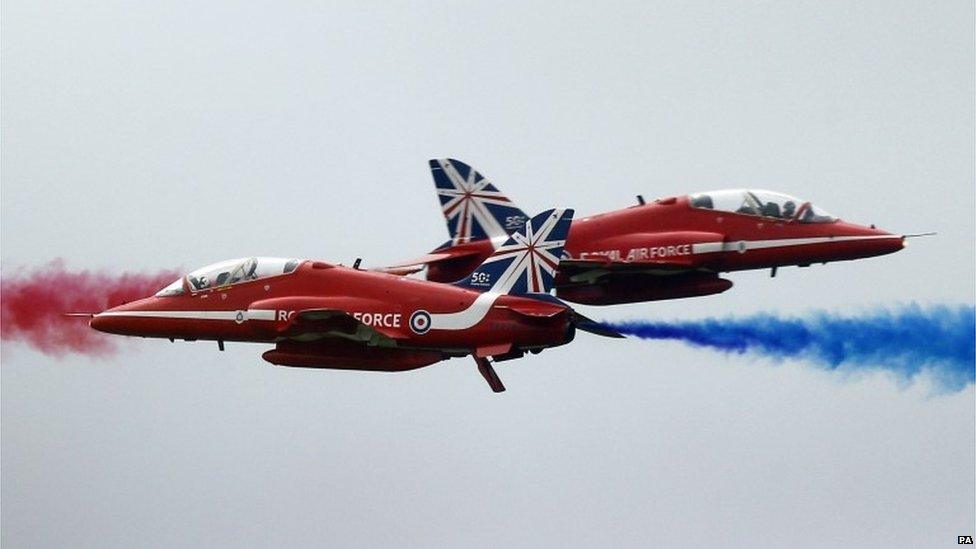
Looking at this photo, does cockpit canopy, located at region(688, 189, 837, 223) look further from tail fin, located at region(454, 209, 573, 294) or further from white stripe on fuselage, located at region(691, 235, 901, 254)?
tail fin, located at region(454, 209, 573, 294)

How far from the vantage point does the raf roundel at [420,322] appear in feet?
195

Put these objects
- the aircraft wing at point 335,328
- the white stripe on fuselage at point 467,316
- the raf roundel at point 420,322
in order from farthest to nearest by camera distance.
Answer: the raf roundel at point 420,322, the aircraft wing at point 335,328, the white stripe on fuselage at point 467,316

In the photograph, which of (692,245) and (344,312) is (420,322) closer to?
(344,312)

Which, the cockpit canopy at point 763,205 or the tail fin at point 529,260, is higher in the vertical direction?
the cockpit canopy at point 763,205

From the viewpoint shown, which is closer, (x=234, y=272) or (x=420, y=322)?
(x=420, y=322)

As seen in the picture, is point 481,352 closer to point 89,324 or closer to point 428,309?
point 428,309

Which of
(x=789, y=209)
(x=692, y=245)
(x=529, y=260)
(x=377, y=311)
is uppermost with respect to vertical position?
(x=789, y=209)

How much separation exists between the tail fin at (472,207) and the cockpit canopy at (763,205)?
498cm

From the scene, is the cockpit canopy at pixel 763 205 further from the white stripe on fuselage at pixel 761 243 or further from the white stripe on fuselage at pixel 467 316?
the white stripe on fuselage at pixel 467 316

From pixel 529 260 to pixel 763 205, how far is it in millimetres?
7007

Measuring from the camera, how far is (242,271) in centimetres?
6169

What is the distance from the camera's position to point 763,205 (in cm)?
6431

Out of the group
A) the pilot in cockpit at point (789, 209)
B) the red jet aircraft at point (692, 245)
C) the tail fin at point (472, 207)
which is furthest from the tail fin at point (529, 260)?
the tail fin at point (472, 207)

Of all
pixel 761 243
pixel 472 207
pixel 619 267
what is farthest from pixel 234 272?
pixel 761 243
